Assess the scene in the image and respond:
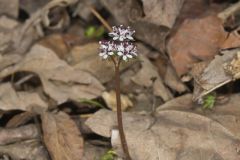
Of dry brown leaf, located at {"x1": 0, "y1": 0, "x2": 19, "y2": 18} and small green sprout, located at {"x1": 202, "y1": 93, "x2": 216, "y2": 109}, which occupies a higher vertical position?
dry brown leaf, located at {"x1": 0, "y1": 0, "x2": 19, "y2": 18}

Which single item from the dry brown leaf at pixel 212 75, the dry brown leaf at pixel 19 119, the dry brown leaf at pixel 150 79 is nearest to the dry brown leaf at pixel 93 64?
the dry brown leaf at pixel 150 79

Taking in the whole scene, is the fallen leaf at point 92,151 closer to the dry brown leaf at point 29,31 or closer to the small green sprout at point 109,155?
the small green sprout at point 109,155

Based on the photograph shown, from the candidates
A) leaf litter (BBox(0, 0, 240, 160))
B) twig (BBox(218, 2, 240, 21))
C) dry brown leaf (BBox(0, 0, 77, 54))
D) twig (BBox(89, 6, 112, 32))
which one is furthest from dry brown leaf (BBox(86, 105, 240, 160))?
dry brown leaf (BBox(0, 0, 77, 54))

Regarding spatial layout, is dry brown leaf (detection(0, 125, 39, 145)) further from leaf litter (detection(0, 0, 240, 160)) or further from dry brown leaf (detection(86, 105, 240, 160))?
dry brown leaf (detection(86, 105, 240, 160))

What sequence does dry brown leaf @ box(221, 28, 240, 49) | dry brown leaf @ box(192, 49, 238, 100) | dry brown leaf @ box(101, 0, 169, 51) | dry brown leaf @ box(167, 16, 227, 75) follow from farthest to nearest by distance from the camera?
dry brown leaf @ box(101, 0, 169, 51)
dry brown leaf @ box(167, 16, 227, 75)
dry brown leaf @ box(221, 28, 240, 49)
dry brown leaf @ box(192, 49, 238, 100)

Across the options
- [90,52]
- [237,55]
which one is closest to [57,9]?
[90,52]

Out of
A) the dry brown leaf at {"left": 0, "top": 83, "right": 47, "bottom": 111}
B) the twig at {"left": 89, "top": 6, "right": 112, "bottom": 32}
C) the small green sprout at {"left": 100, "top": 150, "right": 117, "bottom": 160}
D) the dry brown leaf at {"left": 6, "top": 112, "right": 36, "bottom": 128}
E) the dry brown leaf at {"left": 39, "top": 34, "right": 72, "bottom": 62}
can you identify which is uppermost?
the twig at {"left": 89, "top": 6, "right": 112, "bottom": 32}

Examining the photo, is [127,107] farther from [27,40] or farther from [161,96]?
[27,40]
